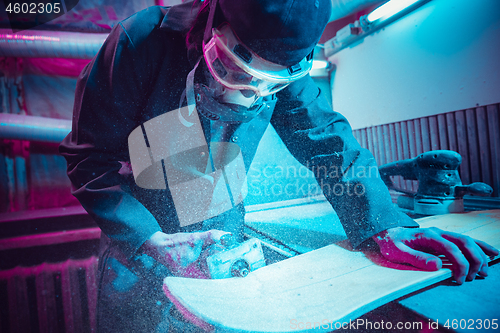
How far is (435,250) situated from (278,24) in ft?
2.12

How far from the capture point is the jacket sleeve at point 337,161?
68 cm

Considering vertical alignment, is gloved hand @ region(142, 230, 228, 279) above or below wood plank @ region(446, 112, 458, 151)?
below

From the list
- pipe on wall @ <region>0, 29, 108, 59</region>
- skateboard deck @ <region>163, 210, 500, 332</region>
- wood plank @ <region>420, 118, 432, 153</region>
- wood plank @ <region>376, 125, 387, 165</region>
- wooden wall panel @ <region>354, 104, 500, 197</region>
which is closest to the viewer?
skateboard deck @ <region>163, 210, 500, 332</region>

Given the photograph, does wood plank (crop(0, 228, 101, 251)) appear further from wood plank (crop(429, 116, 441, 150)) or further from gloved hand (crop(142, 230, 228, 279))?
wood plank (crop(429, 116, 441, 150))

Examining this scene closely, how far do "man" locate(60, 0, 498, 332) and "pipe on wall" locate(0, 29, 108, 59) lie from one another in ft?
4.43

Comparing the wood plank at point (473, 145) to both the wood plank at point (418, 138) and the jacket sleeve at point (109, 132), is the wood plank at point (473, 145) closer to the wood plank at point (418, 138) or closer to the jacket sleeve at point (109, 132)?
the wood plank at point (418, 138)

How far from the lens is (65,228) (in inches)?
63.8

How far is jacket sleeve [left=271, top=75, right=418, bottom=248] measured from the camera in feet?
2.24

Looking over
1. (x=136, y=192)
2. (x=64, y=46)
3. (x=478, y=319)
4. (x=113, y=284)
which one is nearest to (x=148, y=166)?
(x=136, y=192)

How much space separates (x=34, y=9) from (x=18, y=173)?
1.25 meters

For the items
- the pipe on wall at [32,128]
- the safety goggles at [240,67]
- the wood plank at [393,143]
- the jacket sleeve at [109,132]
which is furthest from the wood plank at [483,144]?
the pipe on wall at [32,128]

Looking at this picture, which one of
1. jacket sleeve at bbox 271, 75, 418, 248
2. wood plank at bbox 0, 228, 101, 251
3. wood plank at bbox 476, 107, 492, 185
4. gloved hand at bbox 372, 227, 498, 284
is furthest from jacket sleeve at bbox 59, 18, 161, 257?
wood plank at bbox 476, 107, 492, 185

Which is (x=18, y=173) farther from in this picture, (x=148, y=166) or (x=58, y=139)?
(x=148, y=166)

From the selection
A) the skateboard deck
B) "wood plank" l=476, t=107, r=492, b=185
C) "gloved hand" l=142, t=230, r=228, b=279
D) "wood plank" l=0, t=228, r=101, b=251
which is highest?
"wood plank" l=476, t=107, r=492, b=185
